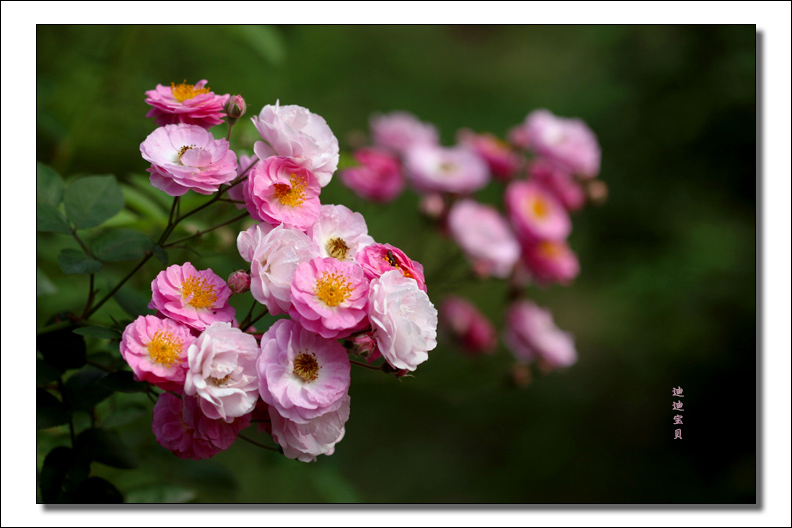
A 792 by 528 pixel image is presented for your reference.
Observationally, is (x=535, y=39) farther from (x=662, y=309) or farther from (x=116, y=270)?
(x=116, y=270)

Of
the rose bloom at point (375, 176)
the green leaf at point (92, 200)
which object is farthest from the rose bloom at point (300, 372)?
the rose bloom at point (375, 176)

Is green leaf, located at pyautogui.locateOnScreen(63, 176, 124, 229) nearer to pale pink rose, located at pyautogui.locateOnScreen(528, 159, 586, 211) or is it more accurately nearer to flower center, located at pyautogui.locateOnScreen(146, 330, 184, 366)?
flower center, located at pyautogui.locateOnScreen(146, 330, 184, 366)

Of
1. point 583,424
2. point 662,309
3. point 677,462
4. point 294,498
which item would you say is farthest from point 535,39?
point 294,498

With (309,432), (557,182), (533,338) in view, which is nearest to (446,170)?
(557,182)

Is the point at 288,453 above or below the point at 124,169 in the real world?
below

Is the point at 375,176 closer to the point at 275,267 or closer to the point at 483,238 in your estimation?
the point at 483,238

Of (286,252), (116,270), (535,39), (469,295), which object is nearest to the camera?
(286,252)
